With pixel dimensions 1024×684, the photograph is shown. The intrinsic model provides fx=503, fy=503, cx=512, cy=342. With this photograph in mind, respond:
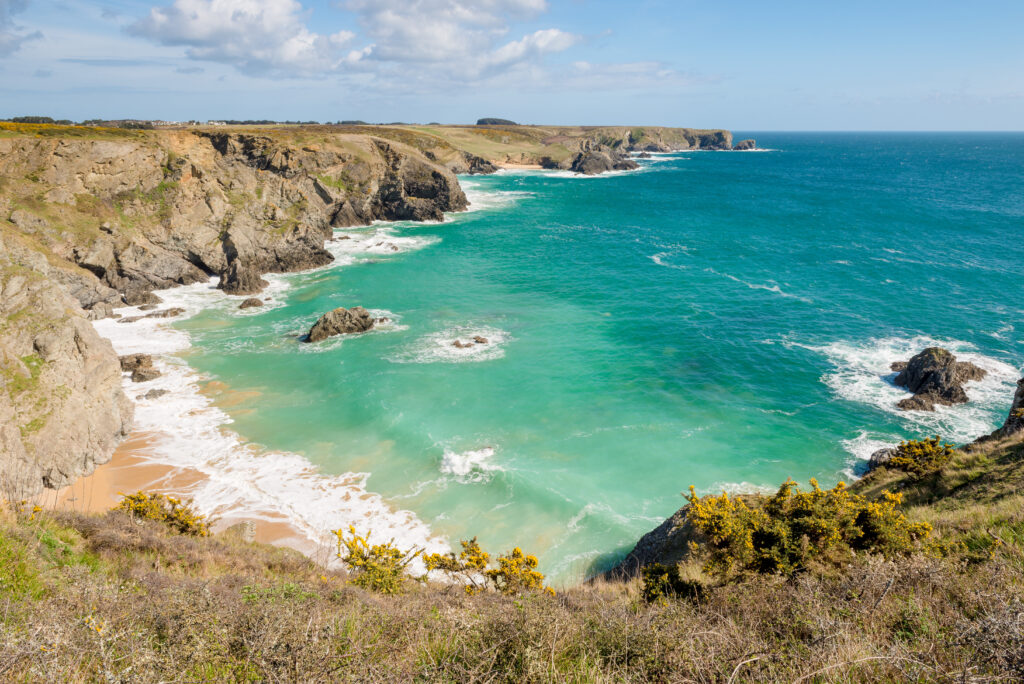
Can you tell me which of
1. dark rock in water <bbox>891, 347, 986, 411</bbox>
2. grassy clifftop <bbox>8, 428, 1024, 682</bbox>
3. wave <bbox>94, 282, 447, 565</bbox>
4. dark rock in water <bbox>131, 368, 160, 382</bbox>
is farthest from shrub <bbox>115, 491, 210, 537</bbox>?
dark rock in water <bbox>891, 347, 986, 411</bbox>

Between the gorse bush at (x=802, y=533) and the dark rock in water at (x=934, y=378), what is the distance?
19.7m

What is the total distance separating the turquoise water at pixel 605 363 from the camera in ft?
73.7

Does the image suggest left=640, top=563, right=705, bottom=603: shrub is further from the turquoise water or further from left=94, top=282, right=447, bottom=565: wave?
left=94, top=282, right=447, bottom=565: wave

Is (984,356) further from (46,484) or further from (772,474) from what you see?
(46,484)

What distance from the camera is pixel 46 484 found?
2075 cm

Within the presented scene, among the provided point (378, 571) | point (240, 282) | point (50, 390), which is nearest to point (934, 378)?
point (378, 571)

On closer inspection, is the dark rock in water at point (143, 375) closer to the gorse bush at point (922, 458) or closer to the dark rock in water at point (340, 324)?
the dark rock in water at point (340, 324)

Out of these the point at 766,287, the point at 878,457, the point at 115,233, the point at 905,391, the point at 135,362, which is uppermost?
the point at 115,233

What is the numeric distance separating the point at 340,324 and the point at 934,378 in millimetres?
38086

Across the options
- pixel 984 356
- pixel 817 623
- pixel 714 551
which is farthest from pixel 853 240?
pixel 817 623

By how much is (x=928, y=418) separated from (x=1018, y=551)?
76.3 ft

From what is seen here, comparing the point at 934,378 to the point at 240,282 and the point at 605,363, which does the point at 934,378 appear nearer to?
the point at 605,363

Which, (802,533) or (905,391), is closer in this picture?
(802,533)

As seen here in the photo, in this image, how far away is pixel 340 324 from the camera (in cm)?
3791
